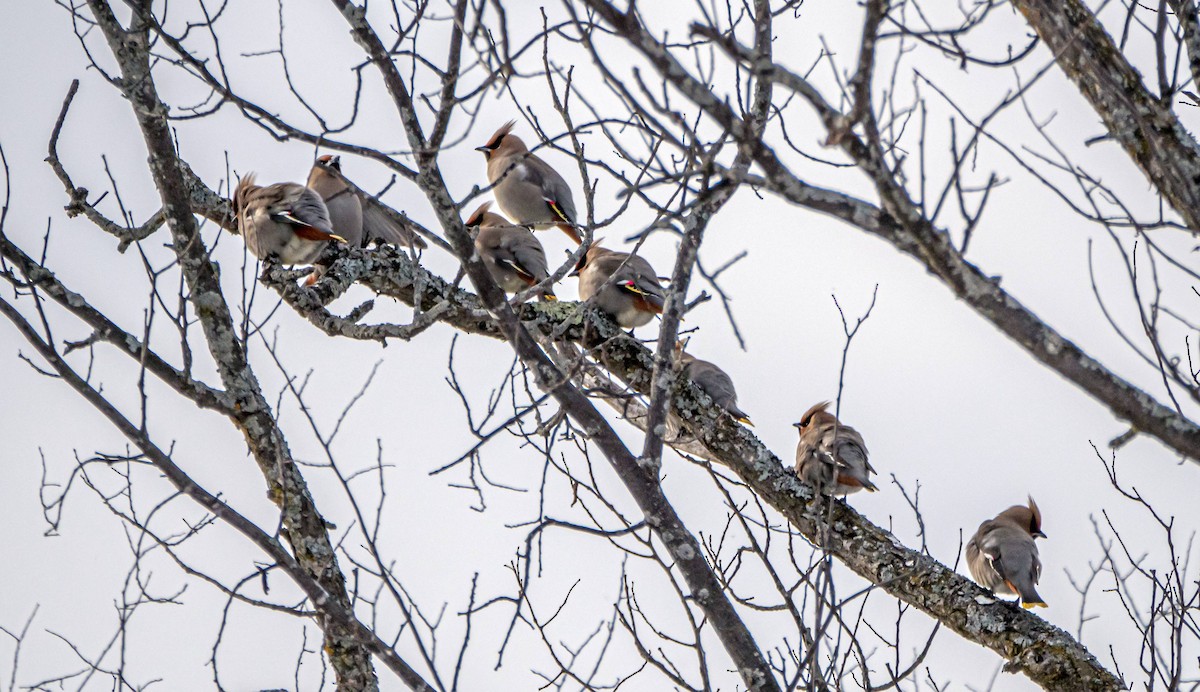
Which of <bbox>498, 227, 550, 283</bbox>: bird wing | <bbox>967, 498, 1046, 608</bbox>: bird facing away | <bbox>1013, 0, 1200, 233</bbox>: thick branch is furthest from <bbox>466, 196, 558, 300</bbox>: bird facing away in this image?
<bbox>1013, 0, 1200, 233</bbox>: thick branch

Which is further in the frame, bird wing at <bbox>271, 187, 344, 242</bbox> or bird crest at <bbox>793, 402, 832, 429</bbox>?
bird crest at <bbox>793, 402, 832, 429</bbox>

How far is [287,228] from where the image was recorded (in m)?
6.32

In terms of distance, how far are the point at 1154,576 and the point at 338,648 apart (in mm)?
2870

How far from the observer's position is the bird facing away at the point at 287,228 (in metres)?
6.27

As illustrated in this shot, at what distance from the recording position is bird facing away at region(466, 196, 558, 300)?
298 inches

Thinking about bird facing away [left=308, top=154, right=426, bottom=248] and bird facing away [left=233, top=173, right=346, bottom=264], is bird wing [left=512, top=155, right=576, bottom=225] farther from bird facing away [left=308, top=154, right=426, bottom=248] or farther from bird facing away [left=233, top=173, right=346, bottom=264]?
bird facing away [left=233, top=173, right=346, bottom=264]

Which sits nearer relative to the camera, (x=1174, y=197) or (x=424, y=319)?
(x=1174, y=197)

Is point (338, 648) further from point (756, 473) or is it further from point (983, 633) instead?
point (983, 633)

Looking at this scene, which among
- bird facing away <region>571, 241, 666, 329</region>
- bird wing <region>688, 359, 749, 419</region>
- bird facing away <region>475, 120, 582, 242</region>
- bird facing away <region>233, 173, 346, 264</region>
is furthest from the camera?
bird facing away <region>475, 120, 582, 242</region>

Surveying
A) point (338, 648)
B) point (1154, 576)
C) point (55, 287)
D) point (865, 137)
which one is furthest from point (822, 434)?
point (865, 137)

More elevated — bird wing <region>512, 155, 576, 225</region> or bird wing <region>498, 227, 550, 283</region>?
bird wing <region>512, 155, 576, 225</region>

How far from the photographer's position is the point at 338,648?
4656 mm

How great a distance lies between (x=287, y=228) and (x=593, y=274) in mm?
1850

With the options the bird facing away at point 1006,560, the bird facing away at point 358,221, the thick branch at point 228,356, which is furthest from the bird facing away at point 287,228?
the bird facing away at point 1006,560
